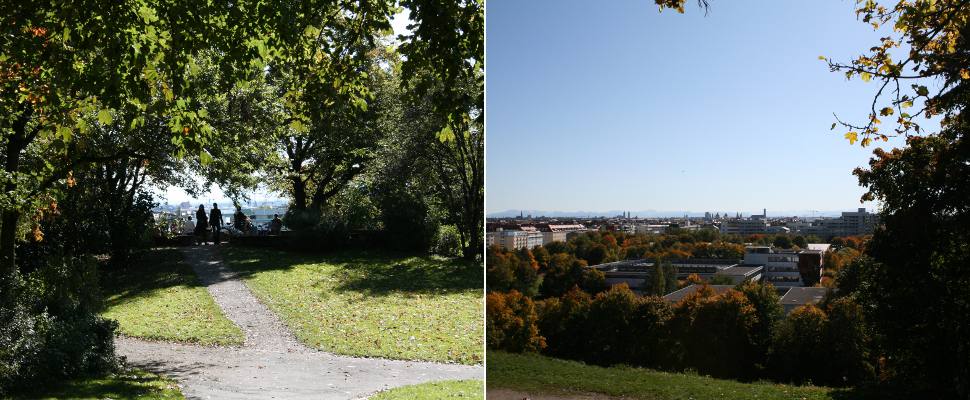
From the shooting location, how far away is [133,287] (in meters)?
5.43

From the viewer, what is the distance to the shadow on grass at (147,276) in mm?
5301

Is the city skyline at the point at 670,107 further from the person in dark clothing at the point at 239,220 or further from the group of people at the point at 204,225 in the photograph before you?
the person in dark clothing at the point at 239,220

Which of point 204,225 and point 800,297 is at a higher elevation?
point 204,225

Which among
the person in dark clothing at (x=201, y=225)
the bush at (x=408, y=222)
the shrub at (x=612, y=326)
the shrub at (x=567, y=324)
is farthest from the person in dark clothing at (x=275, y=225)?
the shrub at (x=612, y=326)

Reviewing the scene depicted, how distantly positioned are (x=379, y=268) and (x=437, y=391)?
4.29 m

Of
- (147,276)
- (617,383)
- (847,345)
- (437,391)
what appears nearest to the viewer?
(847,345)

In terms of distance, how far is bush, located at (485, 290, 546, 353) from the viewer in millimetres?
2682

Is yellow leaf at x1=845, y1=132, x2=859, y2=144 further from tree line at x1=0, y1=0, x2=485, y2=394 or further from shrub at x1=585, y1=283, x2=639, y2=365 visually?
tree line at x1=0, y1=0, x2=485, y2=394

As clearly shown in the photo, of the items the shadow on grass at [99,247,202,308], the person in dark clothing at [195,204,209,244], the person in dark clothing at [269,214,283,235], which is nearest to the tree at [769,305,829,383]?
the shadow on grass at [99,247,202,308]

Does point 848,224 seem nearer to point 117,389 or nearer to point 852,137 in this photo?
point 852,137

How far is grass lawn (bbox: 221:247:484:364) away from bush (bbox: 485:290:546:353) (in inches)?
109

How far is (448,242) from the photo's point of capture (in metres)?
9.52

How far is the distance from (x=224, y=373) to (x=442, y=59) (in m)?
3.07

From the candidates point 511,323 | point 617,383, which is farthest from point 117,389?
point 617,383
